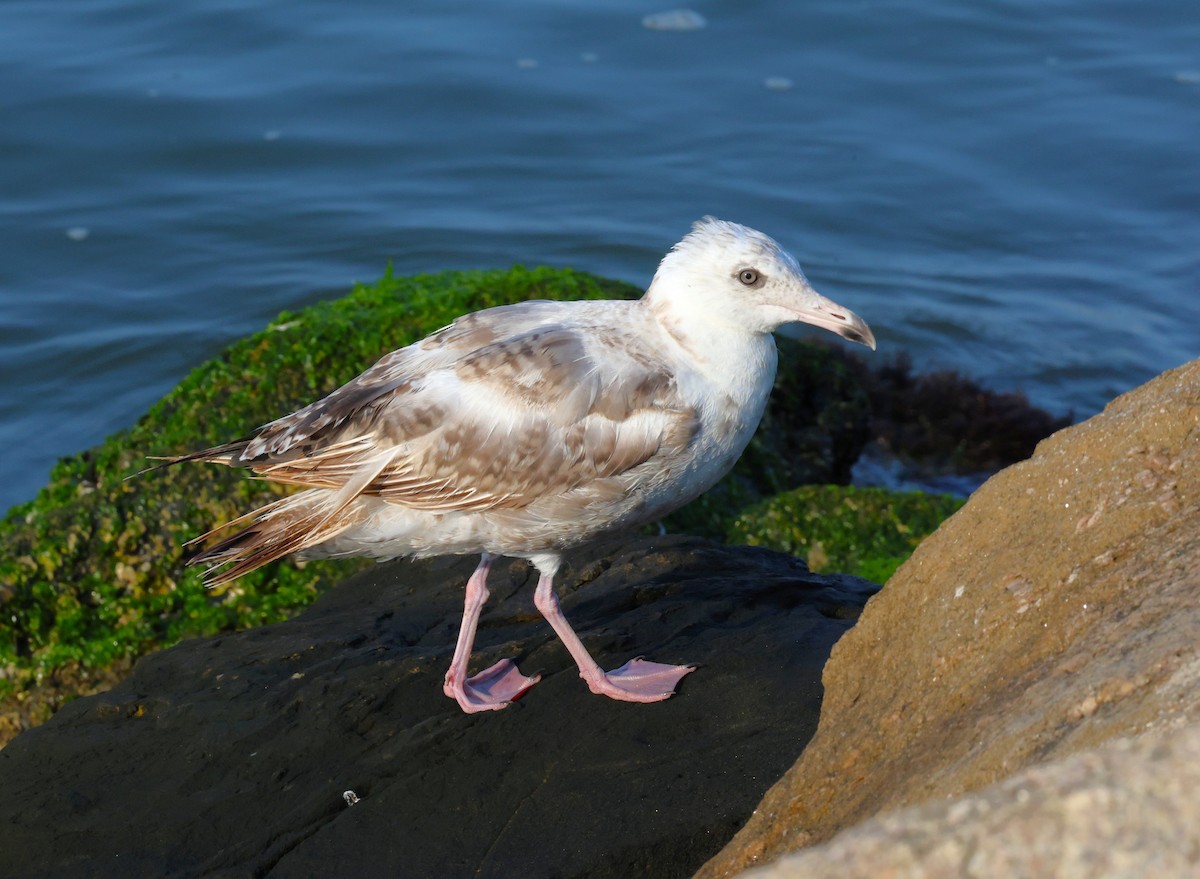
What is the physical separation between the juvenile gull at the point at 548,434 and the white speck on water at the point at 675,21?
9.88 metres

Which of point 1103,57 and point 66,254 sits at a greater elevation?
point 1103,57

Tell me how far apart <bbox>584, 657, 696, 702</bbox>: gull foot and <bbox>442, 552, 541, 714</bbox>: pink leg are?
31 centimetres

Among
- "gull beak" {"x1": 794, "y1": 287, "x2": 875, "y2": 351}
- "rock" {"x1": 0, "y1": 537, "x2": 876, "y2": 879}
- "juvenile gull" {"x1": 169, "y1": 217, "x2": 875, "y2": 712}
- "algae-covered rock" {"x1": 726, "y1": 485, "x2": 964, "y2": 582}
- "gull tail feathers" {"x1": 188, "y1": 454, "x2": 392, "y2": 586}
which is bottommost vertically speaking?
"algae-covered rock" {"x1": 726, "y1": 485, "x2": 964, "y2": 582}

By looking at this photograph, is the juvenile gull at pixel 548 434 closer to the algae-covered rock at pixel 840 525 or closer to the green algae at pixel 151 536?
the green algae at pixel 151 536

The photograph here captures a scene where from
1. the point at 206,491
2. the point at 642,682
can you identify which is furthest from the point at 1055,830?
the point at 206,491

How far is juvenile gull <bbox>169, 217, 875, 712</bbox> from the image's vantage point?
16.2ft

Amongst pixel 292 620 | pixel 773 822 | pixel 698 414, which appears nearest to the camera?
pixel 773 822

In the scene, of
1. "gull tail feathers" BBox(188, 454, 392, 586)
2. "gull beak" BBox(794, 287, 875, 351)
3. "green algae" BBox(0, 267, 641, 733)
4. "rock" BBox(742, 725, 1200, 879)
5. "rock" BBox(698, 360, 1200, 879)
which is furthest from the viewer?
"green algae" BBox(0, 267, 641, 733)

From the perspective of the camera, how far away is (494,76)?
13.6 meters

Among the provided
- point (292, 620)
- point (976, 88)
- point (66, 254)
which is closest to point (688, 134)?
point (976, 88)

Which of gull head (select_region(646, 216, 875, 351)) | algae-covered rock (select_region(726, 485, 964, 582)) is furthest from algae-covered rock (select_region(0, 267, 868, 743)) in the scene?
gull head (select_region(646, 216, 875, 351))

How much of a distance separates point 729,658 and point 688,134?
8880mm

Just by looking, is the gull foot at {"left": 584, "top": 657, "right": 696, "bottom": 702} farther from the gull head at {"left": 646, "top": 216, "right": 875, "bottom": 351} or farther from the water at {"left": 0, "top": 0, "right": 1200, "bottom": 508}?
the water at {"left": 0, "top": 0, "right": 1200, "bottom": 508}

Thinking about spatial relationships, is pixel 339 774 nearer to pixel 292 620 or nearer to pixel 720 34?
pixel 292 620
